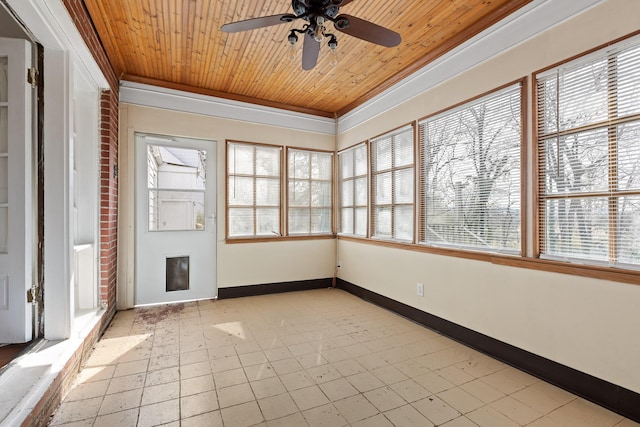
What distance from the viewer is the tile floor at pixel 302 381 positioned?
5.79 ft

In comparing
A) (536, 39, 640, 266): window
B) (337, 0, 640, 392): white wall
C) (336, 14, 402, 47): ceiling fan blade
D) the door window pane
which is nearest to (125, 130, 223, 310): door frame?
the door window pane

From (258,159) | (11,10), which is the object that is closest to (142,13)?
(11,10)

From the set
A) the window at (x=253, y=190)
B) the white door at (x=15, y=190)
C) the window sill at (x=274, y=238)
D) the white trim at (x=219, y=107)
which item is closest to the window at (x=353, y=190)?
the window sill at (x=274, y=238)

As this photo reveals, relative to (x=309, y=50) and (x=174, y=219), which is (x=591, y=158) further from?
(x=174, y=219)

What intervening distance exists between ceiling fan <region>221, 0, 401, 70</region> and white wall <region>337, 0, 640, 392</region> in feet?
3.46

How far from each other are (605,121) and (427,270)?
5.97 feet

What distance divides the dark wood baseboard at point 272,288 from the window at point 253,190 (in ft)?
2.36

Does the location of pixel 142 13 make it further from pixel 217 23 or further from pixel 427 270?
pixel 427 270

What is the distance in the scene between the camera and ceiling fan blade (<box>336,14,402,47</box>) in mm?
1919

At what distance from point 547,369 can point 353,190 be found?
3.00 metres

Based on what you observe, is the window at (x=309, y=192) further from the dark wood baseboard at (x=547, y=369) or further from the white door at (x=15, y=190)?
the white door at (x=15, y=190)

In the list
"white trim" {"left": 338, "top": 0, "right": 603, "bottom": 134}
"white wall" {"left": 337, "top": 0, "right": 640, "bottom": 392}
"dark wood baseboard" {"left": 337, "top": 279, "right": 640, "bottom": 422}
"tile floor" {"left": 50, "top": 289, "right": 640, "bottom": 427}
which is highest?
"white trim" {"left": 338, "top": 0, "right": 603, "bottom": 134}

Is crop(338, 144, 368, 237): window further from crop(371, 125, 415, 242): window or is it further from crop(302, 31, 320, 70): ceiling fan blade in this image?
crop(302, 31, 320, 70): ceiling fan blade

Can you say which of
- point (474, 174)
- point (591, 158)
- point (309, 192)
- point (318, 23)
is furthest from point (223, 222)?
point (591, 158)
